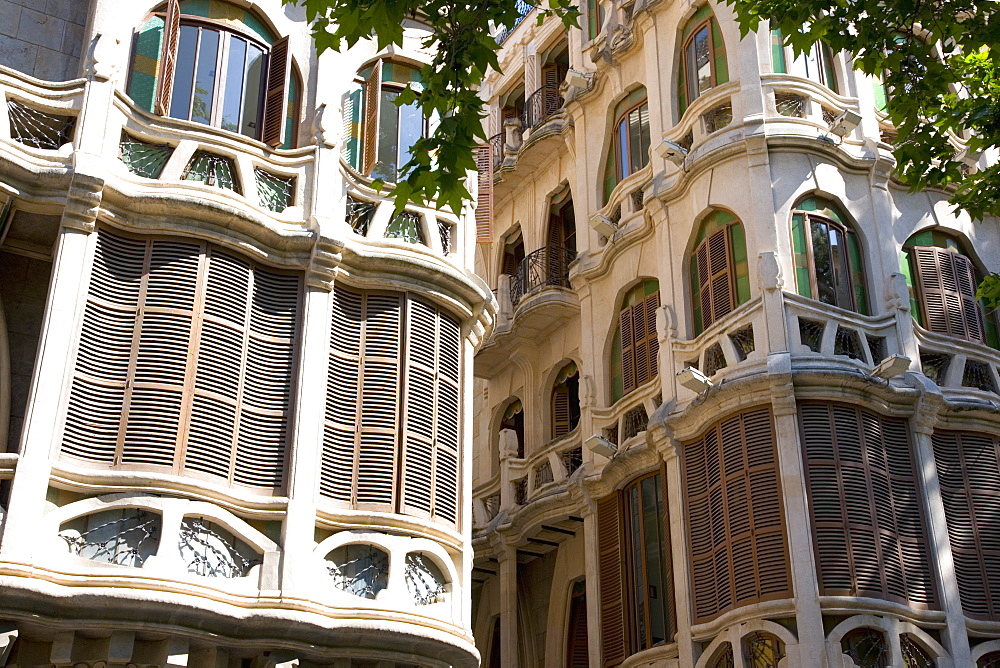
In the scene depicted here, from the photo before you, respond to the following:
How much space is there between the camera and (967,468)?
20.6 metres

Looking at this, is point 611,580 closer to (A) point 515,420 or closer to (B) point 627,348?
(B) point 627,348

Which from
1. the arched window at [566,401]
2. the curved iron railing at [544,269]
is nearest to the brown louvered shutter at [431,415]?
the arched window at [566,401]

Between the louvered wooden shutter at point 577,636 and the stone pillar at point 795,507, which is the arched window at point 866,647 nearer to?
the stone pillar at point 795,507

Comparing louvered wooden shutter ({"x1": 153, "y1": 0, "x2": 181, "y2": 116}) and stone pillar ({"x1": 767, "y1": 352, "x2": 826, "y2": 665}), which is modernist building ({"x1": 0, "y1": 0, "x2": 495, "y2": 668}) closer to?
louvered wooden shutter ({"x1": 153, "y1": 0, "x2": 181, "y2": 116})

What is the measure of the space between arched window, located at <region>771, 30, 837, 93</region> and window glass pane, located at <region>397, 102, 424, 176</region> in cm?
855

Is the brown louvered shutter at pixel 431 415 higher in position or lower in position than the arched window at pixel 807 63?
lower

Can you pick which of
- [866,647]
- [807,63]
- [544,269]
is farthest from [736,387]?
[544,269]

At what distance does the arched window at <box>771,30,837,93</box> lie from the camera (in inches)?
891

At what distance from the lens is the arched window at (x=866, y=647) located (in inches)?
707

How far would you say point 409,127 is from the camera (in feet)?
54.6

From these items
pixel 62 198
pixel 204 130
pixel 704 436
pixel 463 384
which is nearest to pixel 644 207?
pixel 704 436

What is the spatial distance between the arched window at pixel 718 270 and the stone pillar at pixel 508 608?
6.99 m

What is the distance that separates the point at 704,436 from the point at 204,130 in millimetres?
9983

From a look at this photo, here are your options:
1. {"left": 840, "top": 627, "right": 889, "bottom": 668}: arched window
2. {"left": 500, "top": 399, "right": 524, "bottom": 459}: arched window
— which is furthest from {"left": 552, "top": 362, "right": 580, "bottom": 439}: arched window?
{"left": 840, "top": 627, "right": 889, "bottom": 668}: arched window
